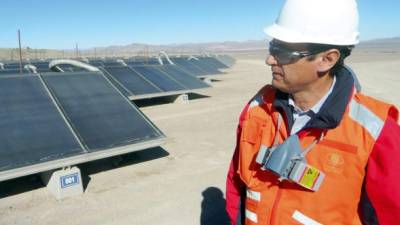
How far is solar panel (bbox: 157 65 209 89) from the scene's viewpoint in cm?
1540

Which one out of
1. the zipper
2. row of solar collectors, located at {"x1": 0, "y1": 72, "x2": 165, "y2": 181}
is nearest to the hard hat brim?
the zipper

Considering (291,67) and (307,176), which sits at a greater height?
(291,67)

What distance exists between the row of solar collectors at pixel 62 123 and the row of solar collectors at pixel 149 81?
15.3ft

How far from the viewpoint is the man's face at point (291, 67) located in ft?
7.59

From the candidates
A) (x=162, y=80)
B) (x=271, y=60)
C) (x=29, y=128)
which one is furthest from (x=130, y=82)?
(x=271, y=60)

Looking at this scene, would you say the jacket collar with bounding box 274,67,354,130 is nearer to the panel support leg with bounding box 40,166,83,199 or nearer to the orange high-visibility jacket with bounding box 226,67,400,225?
the orange high-visibility jacket with bounding box 226,67,400,225

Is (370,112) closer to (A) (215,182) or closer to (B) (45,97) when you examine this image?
(A) (215,182)

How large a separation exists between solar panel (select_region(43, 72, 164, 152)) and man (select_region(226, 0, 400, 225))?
14.9 feet

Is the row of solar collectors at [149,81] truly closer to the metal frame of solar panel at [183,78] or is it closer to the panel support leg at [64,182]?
the metal frame of solar panel at [183,78]

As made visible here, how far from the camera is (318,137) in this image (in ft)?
7.26

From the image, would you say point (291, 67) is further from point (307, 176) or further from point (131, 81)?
point (131, 81)

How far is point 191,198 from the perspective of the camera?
20.6 ft

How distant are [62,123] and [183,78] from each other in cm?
955

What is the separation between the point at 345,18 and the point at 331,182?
0.94 meters
